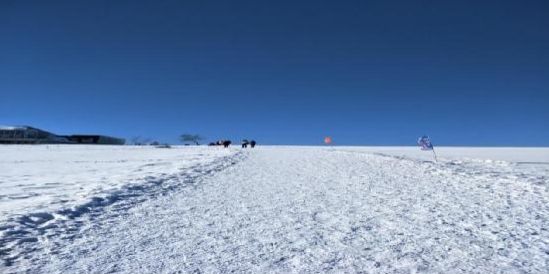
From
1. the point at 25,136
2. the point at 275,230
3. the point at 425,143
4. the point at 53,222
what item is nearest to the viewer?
the point at 275,230

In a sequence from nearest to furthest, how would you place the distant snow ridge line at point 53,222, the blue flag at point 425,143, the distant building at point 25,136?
the distant snow ridge line at point 53,222
the blue flag at point 425,143
the distant building at point 25,136

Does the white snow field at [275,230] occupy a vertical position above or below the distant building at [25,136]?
below

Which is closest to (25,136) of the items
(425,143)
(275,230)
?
(425,143)

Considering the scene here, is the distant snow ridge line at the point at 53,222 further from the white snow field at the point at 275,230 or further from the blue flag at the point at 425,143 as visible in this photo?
the blue flag at the point at 425,143

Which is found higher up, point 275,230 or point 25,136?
point 25,136

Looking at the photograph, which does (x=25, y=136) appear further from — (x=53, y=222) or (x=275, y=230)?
(x=275, y=230)

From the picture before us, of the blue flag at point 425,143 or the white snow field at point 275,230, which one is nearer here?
the white snow field at point 275,230

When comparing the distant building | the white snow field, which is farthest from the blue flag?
the distant building

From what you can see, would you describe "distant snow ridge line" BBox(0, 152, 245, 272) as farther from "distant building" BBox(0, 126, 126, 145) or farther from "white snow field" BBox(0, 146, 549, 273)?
"distant building" BBox(0, 126, 126, 145)

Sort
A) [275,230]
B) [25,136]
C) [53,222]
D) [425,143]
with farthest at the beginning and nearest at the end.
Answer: [25,136] < [425,143] < [53,222] < [275,230]

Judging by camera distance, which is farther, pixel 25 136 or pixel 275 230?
pixel 25 136

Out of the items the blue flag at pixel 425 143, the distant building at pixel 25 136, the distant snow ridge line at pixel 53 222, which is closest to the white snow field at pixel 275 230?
the distant snow ridge line at pixel 53 222

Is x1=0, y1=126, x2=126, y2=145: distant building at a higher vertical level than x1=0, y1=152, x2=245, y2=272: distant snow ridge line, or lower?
higher

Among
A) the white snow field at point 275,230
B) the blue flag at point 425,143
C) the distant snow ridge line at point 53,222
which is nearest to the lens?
the white snow field at point 275,230
